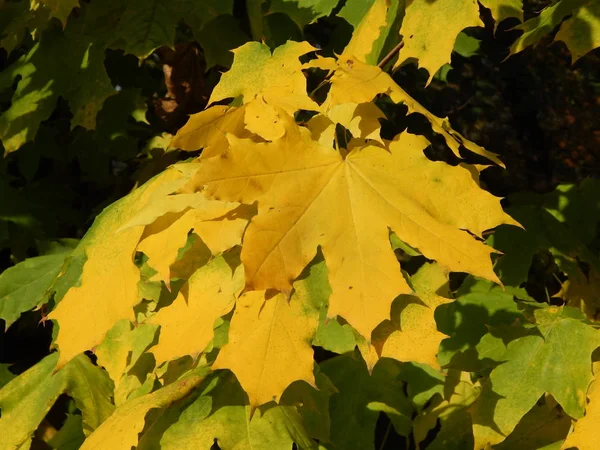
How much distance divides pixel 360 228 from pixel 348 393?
58cm

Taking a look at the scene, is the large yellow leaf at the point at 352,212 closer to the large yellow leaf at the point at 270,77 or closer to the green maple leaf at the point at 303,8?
the large yellow leaf at the point at 270,77

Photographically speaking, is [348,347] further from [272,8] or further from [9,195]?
[9,195]

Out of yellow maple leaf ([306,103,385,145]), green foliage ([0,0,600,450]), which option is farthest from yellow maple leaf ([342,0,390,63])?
yellow maple leaf ([306,103,385,145])

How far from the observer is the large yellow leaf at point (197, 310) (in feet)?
3.03

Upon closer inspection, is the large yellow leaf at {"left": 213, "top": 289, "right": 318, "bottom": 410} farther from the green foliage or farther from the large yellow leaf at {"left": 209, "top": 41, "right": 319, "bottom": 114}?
the large yellow leaf at {"left": 209, "top": 41, "right": 319, "bottom": 114}

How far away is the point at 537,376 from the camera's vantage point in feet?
3.71

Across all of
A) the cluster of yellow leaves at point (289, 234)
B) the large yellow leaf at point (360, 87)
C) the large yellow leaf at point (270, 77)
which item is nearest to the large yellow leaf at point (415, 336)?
the cluster of yellow leaves at point (289, 234)

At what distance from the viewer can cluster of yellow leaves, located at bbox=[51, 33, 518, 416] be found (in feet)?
2.74

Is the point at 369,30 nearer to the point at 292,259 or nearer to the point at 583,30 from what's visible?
the point at 583,30

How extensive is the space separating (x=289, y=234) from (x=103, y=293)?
1.02 feet

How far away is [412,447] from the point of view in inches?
71.7

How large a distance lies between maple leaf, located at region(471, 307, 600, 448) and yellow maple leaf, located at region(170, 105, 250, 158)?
61 cm

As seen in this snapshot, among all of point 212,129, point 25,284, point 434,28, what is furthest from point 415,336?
point 25,284

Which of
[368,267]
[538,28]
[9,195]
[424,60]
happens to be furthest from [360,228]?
[9,195]
